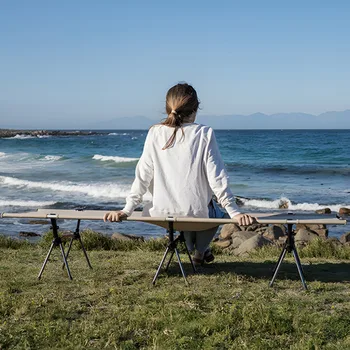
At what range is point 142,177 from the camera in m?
5.21

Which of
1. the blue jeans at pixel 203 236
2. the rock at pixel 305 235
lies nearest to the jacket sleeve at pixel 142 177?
the blue jeans at pixel 203 236

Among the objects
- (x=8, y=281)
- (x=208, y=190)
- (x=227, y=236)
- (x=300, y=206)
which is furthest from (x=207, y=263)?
(x=300, y=206)

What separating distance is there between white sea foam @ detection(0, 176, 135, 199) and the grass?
1515cm

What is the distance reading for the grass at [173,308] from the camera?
12.3 feet

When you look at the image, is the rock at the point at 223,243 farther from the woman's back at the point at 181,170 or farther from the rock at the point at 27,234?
the woman's back at the point at 181,170

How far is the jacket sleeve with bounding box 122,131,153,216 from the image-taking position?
517 cm

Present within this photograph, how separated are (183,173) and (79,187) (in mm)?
18092

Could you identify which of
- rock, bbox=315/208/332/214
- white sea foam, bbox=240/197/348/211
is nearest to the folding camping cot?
rock, bbox=315/208/332/214

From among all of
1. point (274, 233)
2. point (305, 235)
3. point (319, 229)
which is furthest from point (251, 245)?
point (319, 229)

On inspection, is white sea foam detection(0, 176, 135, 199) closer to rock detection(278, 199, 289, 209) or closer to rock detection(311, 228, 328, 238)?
rock detection(278, 199, 289, 209)

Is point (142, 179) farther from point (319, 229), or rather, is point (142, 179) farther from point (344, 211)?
point (344, 211)

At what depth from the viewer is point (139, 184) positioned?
5.21 m

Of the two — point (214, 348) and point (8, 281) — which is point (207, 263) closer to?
point (8, 281)

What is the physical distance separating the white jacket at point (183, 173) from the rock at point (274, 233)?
706cm
